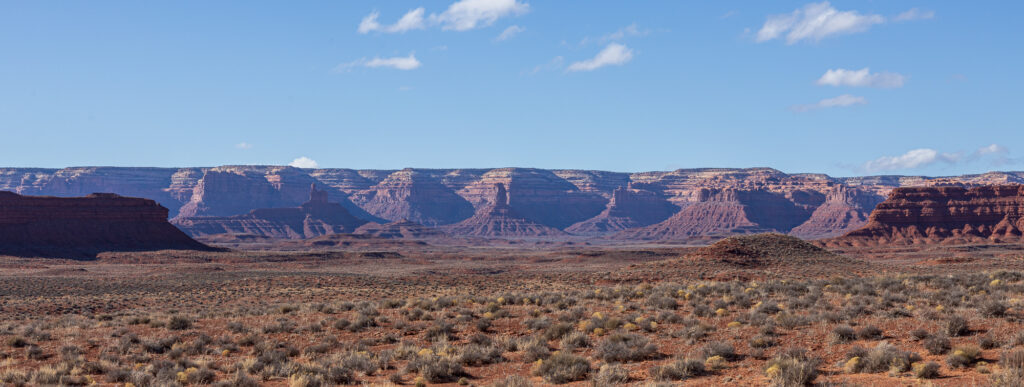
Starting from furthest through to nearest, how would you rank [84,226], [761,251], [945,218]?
[945,218]
[84,226]
[761,251]

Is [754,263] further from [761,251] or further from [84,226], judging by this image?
[84,226]

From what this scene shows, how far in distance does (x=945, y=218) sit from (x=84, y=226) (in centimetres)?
15603

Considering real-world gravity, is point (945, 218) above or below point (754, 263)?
above

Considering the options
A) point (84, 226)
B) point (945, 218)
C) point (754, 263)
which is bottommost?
point (84, 226)

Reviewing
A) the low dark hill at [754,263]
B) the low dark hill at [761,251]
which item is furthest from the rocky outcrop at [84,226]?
the low dark hill at [761,251]

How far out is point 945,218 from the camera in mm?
153625

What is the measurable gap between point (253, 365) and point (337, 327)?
19.8ft

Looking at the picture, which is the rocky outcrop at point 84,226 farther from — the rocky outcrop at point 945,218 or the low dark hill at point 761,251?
the rocky outcrop at point 945,218

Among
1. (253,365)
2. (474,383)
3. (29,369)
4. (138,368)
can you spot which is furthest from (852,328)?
(29,369)

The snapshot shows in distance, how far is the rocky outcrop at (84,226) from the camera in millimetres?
116375

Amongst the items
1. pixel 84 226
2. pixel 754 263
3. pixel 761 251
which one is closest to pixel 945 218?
pixel 761 251

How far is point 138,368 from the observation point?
16516 mm

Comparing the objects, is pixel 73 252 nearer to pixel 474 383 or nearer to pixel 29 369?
pixel 29 369

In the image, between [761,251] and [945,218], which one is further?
[945,218]
